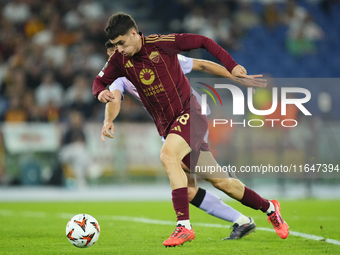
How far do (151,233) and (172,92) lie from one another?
1.63 meters

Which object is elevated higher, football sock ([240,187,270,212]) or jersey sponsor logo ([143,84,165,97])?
jersey sponsor logo ([143,84,165,97])

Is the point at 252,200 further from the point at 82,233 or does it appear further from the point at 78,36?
the point at 78,36

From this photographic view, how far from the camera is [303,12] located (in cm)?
1599

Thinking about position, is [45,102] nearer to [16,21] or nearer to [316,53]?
[16,21]

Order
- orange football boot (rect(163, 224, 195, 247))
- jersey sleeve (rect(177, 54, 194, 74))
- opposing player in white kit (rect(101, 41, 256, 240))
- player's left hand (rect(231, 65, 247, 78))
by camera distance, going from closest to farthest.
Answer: orange football boot (rect(163, 224, 195, 247))
player's left hand (rect(231, 65, 247, 78))
opposing player in white kit (rect(101, 41, 256, 240))
jersey sleeve (rect(177, 54, 194, 74))

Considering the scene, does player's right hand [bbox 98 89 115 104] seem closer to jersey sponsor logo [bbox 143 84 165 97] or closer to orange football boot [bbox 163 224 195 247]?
jersey sponsor logo [bbox 143 84 165 97]

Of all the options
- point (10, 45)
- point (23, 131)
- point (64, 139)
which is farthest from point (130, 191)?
point (10, 45)

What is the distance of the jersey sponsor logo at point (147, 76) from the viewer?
445 centimetres

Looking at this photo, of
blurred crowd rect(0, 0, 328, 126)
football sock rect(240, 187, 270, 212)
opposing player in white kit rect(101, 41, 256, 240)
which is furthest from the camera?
blurred crowd rect(0, 0, 328, 126)

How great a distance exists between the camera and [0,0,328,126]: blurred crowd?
1281cm

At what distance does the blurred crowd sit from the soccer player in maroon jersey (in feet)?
26.1

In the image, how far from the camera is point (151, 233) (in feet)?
17.1

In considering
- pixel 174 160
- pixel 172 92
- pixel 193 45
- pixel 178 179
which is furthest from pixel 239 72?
pixel 178 179

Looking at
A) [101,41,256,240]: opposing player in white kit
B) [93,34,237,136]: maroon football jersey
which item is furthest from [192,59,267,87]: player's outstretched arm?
[93,34,237,136]: maroon football jersey
